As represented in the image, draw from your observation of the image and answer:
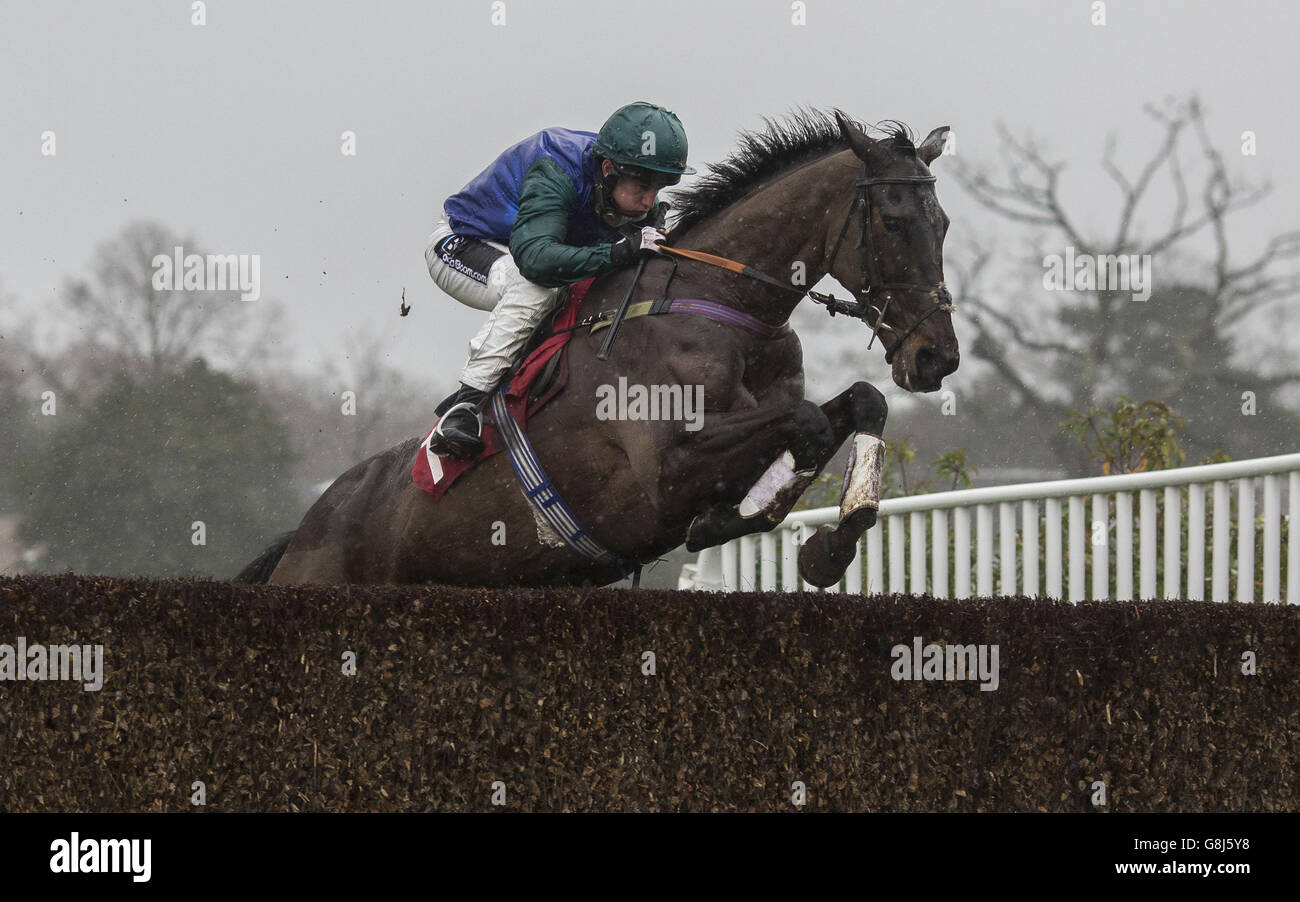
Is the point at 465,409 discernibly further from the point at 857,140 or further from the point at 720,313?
the point at 857,140

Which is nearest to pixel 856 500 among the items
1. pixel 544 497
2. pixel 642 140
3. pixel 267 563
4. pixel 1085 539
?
pixel 544 497

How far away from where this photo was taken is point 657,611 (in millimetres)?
3855

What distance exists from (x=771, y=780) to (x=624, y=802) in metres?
0.42

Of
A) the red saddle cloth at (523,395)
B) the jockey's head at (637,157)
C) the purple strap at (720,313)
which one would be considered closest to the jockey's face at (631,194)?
the jockey's head at (637,157)

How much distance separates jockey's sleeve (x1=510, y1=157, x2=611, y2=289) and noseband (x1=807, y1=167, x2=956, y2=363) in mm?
781

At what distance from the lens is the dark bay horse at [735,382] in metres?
4.10

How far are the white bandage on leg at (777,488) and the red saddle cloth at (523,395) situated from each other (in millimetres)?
835

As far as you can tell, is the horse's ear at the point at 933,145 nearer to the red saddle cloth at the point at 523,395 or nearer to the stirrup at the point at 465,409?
the red saddle cloth at the point at 523,395

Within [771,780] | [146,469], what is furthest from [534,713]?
[146,469]

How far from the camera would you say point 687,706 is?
12.6 feet

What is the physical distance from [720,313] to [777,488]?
2.15ft
